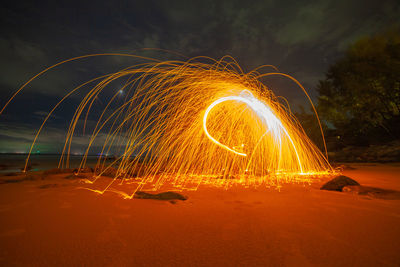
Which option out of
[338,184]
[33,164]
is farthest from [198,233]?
[33,164]

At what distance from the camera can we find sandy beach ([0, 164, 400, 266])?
1.62m

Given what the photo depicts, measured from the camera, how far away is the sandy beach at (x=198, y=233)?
1622 mm

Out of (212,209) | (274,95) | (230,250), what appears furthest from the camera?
(274,95)

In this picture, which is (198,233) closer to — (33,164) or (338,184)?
(338,184)

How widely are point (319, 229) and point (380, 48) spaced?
22657mm

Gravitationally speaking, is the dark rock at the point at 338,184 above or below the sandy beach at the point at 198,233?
above

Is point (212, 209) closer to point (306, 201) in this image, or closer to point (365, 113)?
point (306, 201)

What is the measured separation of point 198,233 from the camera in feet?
7.02

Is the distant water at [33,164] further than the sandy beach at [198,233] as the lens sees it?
Yes

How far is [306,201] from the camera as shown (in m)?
3.56

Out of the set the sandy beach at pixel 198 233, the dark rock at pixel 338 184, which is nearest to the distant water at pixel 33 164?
the sandy beach at pixel 198 233

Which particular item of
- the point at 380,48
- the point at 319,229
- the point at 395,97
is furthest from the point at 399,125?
the point at 319,229

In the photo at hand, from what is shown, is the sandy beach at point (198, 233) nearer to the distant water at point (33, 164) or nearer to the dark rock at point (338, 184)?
the dark rock at point (338, 184)

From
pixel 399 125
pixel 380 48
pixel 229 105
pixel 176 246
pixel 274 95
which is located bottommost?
pixel 176 246
